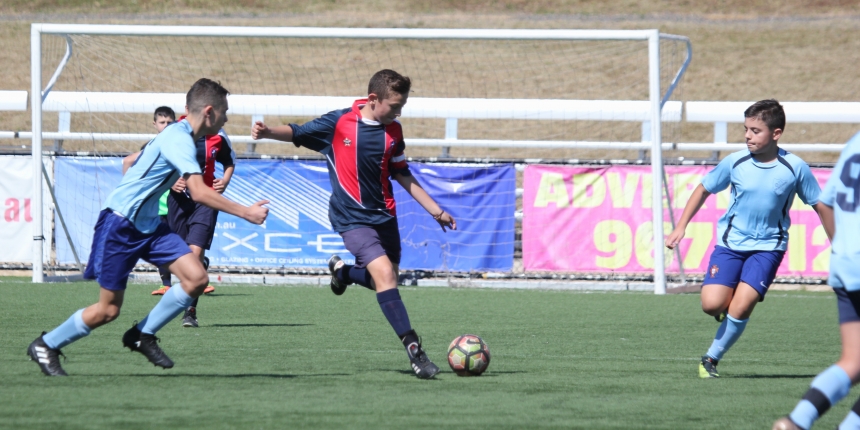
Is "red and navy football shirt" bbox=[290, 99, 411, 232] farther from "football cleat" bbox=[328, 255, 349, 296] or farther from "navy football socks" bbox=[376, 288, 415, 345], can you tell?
"football cleat" bbox=[328, 255, 349, 296]

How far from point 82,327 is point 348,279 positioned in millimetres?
2006

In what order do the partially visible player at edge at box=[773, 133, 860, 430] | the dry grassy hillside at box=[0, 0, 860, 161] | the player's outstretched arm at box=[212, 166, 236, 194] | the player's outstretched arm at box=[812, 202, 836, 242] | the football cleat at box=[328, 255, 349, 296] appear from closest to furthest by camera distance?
the partially visible player at edge at box=[773, 133, 860, 430]
the player's outstretched arm at box=[812, 202, 836, 242]
the football cleat at box=[328, 255, 349, 296]
the player's outstretched arm at box=[212, 166, 236, 194]
the dry grassy hillside at box=[0, 0, 860, 161]

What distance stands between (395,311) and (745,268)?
234 cm

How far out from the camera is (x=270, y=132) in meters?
6.78

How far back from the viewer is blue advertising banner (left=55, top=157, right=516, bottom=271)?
46.5 feet

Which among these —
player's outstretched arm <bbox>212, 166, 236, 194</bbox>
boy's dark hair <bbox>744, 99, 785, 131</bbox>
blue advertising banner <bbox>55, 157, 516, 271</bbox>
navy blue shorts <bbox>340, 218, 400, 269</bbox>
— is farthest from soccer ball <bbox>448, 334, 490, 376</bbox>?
blue advertising banner <bbox>55, 157, 516, 271</bbox>

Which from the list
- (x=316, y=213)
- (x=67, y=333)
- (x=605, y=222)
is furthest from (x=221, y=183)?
(x=605, y=222)

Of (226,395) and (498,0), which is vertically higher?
(498,0)

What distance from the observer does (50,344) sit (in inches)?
239

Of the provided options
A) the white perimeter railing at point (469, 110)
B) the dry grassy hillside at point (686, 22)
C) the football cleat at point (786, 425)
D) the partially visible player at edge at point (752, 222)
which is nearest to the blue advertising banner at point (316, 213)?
the white perimeter railing at point (469, 110)

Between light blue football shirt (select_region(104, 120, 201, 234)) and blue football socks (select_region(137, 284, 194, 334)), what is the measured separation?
41 cm

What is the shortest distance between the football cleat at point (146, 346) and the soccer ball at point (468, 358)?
1.73 m

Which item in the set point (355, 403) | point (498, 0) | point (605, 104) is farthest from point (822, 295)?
point (498, 0)

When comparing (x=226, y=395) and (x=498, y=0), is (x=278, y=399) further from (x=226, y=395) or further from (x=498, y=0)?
(x=498, y=0)
